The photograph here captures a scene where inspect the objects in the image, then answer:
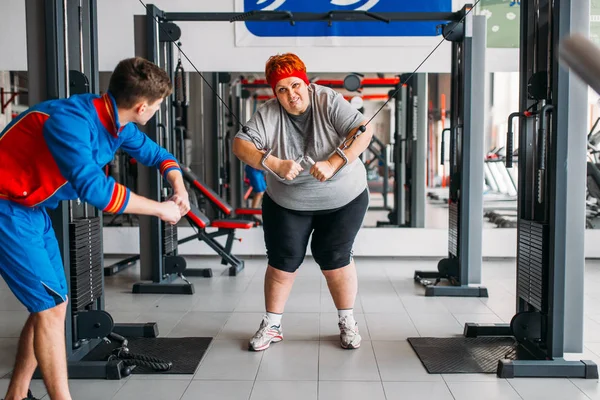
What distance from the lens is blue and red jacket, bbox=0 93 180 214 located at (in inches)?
64.7

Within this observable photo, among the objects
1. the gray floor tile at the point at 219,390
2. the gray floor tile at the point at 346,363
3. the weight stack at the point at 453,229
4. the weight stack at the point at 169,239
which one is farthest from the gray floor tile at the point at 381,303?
the weight stack at the point at 169,239

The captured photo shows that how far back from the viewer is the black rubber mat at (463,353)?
2.55m

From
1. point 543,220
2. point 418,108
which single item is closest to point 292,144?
point 543,220

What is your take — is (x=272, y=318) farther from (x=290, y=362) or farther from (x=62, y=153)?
(x=62, y=153)

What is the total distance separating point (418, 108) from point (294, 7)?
178 centimetres

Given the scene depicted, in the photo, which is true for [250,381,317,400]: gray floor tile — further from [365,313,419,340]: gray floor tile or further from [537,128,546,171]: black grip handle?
[537,128,546,171]: black grip handle

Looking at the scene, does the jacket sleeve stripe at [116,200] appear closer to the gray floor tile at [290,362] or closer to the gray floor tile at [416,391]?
the gray floor tile at [290,362]

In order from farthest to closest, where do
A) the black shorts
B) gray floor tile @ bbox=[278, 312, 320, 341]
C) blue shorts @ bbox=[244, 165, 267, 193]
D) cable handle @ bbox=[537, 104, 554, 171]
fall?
blue shorts @ bbox=[244, 165, 267, 193]
gray floor tile @ bbox=[278, 312, 320, 341]
the black shorts
cable handle @ bbox=[537, 104, 554, 171]

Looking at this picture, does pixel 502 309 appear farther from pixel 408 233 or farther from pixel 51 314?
pixel 51 314

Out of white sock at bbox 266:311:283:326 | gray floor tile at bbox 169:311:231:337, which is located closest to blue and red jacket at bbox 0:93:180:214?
white sock at bbox 266:311:283:326

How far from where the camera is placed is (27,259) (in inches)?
71.2

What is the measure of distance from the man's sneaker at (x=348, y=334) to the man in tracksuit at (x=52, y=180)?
1334mm

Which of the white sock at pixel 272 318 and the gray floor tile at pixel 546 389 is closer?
the gray floor tile at pixel 546 389

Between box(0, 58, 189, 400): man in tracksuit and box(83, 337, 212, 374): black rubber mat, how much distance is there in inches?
28.9
